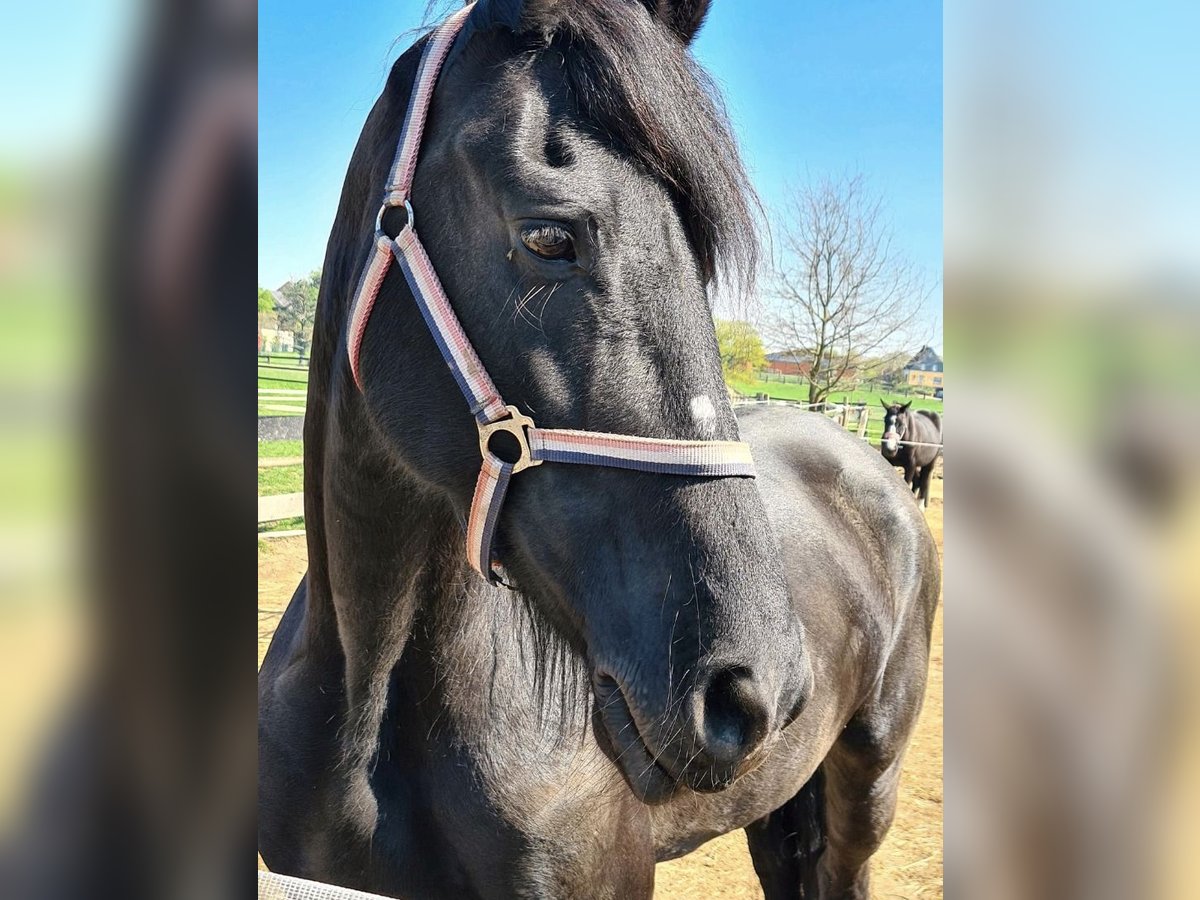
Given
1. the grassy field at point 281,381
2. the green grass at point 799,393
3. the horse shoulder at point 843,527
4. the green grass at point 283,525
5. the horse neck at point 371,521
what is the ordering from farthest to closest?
the green grass at point 283,525 < the green grass at point 799,393 < the horse shoulder at point 843,527 < the grassy field at point 281,381 < the horse neck at point 371,521

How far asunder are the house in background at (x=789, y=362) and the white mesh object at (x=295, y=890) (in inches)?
59.0

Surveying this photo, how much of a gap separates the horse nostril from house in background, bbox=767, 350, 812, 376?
4.12ft

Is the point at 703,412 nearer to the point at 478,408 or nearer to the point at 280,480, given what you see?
the point at 478,408

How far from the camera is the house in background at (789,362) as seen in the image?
197cm

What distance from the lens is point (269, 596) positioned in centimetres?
354

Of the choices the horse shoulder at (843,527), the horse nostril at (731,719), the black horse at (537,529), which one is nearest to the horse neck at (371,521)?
the black horse at (537,529)

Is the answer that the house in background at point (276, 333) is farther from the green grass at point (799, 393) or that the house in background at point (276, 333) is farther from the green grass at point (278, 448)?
the green grass at point (799, 393)

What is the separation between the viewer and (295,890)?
742mm

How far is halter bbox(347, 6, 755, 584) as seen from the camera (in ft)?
2.74

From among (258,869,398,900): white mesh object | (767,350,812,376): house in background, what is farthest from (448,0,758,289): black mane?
(767,350,812,376): house in background

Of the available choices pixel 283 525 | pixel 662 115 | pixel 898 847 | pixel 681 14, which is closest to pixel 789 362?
pixel 681 14
